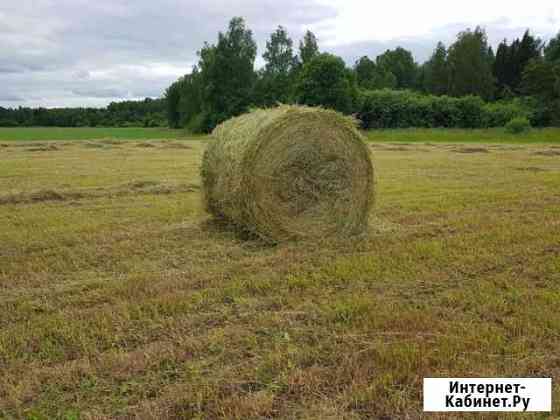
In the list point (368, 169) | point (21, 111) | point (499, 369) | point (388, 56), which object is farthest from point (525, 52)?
point (21, 111)

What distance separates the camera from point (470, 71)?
2192 inches

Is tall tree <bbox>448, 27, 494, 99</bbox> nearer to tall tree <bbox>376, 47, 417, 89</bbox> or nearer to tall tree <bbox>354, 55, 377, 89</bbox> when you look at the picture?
tall tree <bbox>354, 55, 377, 89</bbox>

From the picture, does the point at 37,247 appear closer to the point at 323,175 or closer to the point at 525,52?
the point at 323,175

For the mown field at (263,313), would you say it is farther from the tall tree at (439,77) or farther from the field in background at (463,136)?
the tall tree at (439,77)

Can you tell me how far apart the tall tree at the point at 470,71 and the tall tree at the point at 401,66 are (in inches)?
730

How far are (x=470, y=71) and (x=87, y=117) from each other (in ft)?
185

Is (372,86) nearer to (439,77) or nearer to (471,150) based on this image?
(439,77)

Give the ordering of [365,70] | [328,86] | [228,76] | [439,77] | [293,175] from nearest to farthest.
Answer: [293,175]
[328,86]
[228,76]
[439,77]
[365,70]

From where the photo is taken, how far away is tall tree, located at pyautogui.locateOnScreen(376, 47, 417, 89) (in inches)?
3012

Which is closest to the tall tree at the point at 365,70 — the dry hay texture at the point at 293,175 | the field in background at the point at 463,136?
the field in background at the point at 463,136

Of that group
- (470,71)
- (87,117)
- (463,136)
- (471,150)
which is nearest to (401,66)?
(470,71)

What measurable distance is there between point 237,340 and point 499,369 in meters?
1.71

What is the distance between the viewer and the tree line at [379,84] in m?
43.8

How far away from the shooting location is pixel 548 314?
12.9ft
